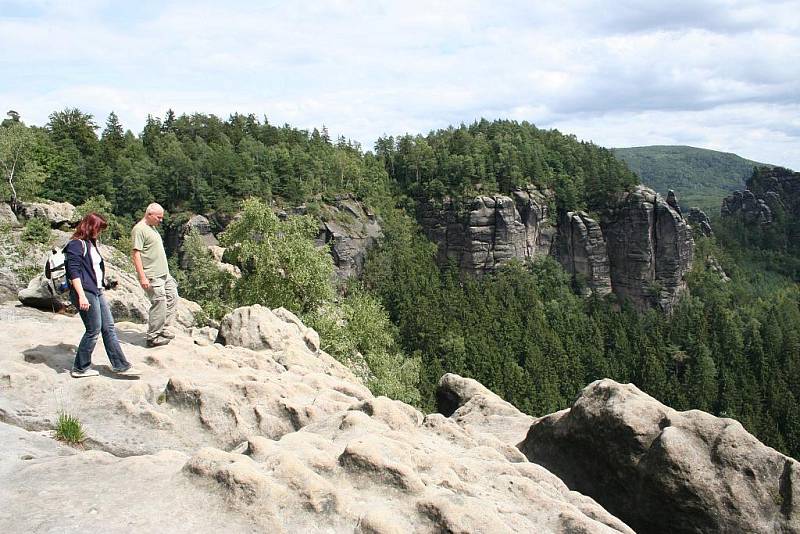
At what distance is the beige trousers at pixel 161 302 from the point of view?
12.9 metres

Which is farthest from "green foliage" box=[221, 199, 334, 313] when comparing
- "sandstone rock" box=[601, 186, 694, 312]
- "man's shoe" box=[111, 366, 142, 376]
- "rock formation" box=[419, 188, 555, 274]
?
"sandstone rock" box=[601, 186, 694, 312]

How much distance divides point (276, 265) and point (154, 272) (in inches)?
708

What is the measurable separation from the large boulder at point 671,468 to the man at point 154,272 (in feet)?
31.4

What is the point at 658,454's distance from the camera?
40.6ft

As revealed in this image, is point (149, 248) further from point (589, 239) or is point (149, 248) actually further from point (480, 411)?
point (589, 239)

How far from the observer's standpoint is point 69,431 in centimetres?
896

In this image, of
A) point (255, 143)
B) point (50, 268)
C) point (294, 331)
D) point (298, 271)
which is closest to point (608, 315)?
point (255, 143)

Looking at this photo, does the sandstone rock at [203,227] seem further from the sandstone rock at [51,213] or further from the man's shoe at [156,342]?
the man's shoe at [156,342]

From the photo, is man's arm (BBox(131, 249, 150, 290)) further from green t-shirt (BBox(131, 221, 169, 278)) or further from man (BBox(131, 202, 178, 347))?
green t-shirt (BBox(131, 221, 169, 278))

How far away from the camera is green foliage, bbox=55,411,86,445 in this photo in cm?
893

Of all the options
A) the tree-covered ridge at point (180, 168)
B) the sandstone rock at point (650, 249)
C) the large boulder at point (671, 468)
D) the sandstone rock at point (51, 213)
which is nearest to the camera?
the large boulder at point (671, 468)

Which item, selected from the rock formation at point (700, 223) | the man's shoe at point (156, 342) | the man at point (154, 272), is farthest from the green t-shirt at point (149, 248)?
the rock formation at point (700, 223)

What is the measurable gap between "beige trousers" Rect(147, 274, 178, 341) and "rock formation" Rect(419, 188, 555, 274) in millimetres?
111479

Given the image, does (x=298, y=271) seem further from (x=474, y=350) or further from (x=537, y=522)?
Result: (x=474, y=350)
